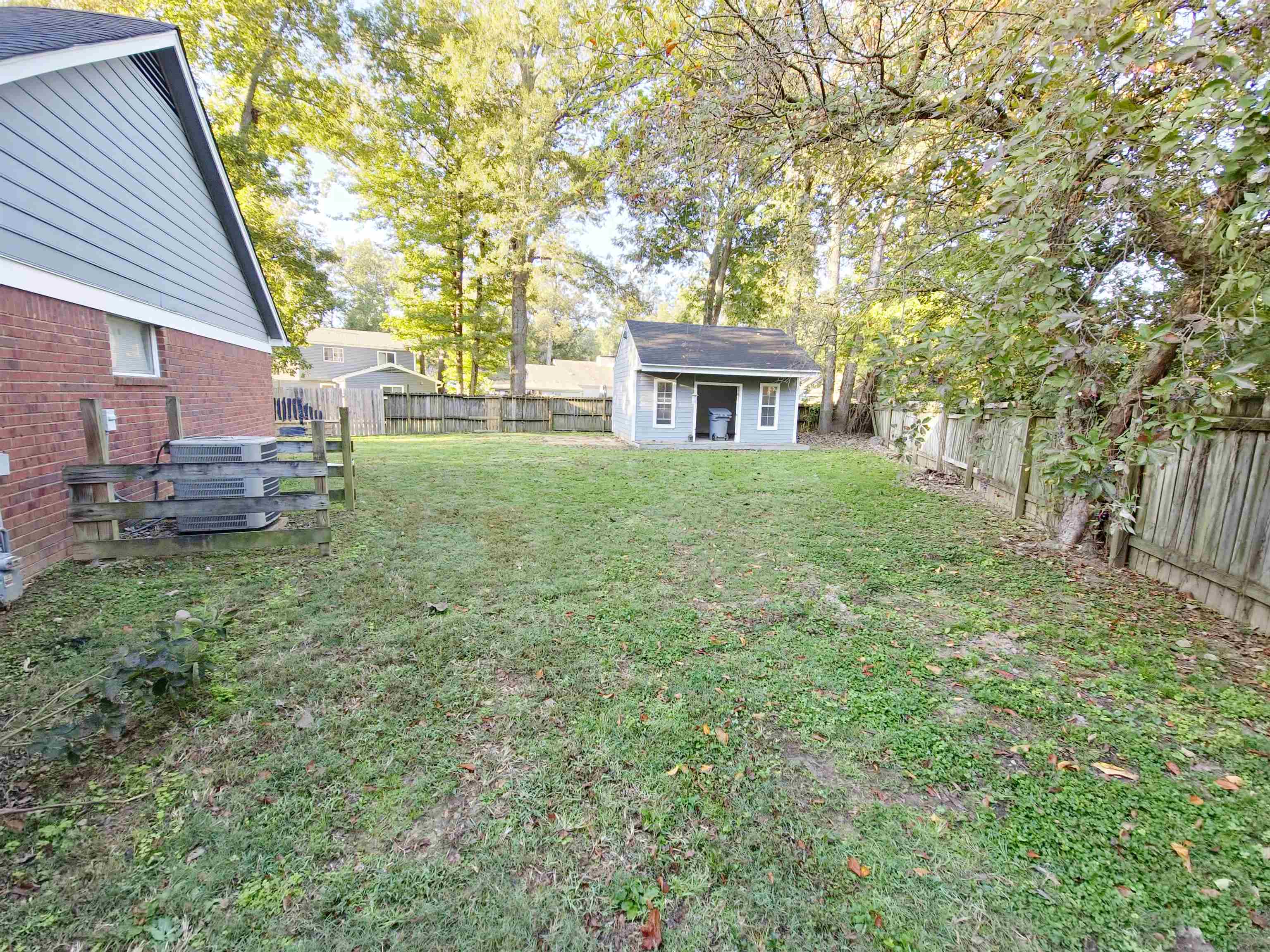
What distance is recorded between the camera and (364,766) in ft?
7.47

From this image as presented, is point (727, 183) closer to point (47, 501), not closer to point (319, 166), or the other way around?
point (47, 501)

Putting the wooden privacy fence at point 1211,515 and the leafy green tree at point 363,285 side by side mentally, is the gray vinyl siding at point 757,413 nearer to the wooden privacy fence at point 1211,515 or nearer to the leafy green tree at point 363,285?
the wooden privacy fence at point 1211,515

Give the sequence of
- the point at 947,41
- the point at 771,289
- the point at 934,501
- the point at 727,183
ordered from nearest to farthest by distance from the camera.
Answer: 1. the point at 947,41
2. the point at 727,183
3. the point at 934,501
4. the point at 771,289

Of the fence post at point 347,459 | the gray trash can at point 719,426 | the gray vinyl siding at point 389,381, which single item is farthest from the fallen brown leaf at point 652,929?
the gray vinyl siding at point 389,381

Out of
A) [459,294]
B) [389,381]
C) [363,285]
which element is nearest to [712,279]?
[459,294]

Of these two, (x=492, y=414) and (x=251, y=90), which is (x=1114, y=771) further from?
(x=251, y=90)

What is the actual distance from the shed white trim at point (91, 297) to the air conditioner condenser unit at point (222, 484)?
4.52ft

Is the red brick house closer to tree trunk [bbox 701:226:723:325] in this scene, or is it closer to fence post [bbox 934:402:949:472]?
fence post [bbox 934:402:949:472]

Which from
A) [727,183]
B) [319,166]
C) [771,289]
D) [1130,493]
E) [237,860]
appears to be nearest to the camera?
[237,860]

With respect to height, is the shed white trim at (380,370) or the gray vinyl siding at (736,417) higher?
the shed white trim at (380,370)

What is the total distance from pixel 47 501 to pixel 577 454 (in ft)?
31.8

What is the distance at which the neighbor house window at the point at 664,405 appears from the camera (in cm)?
1645

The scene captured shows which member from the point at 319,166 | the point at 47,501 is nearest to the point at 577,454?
the point at 47,501

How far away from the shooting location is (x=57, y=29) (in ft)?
15.2
